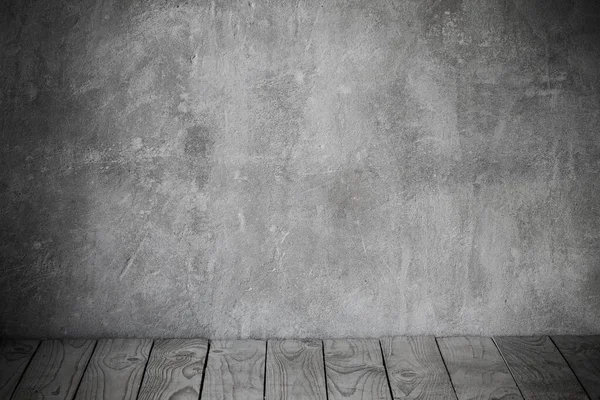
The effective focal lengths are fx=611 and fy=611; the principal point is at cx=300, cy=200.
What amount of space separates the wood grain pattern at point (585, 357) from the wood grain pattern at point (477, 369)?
291 millimetres

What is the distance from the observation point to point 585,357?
263cm

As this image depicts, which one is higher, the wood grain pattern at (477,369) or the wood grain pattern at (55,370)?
the wood grain pattern at (55,370)

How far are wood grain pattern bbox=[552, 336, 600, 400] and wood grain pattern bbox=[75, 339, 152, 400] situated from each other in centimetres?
179

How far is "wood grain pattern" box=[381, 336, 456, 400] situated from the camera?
2.38 meters

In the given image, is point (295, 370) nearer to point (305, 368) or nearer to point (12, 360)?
point (305, 368)

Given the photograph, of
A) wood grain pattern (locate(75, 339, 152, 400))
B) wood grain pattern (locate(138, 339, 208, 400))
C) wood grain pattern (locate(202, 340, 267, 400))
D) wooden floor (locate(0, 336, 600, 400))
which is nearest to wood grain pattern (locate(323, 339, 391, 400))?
wooden floor (locate(0, 336, 600, 400))

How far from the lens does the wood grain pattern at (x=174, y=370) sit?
2363 millimetres

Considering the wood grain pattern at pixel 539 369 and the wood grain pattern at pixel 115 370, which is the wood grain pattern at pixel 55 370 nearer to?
the wood grain pattern at pixel 115 370

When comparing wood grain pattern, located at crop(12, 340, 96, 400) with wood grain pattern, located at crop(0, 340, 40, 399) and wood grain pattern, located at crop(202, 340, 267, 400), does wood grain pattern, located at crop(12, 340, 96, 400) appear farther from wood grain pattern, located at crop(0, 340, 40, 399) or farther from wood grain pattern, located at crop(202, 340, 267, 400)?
wood grain pattern, located at crop(202, 340, 267, 400)

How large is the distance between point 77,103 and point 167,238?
0.67 metres

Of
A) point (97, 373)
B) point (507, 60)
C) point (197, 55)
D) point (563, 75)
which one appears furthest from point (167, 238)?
point (563, 75)

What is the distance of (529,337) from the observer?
2.77 metres

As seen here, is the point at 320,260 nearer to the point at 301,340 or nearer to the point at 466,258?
the point at 301,340

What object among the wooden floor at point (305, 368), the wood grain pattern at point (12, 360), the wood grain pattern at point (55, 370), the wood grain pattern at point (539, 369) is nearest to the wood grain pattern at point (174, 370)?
the wooden floor at point (305, 368)
